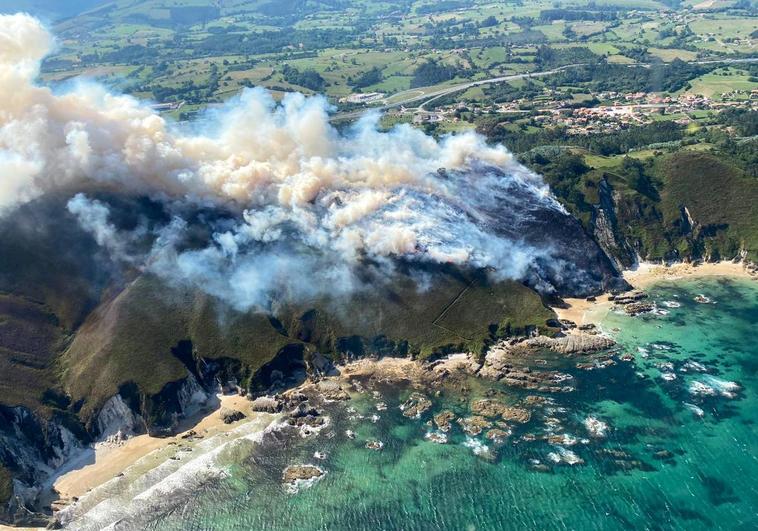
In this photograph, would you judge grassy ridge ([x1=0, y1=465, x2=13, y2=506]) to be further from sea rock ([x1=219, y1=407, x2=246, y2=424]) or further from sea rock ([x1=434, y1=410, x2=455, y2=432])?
sea rock ([x1=434, y1=410, x2=455, y2=432])

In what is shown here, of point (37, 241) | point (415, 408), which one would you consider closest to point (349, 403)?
point (415, 408)

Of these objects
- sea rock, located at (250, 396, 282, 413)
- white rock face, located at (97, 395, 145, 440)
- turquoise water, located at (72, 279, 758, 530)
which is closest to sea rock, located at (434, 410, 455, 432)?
turquoise water, located at (72, 279, 758, 530)

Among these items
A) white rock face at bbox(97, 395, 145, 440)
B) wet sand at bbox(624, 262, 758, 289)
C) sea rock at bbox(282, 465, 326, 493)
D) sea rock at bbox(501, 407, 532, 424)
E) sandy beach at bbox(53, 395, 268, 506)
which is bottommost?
wet sand at bbox(624, 262, 758, 289)

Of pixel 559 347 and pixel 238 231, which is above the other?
pixel 238 231

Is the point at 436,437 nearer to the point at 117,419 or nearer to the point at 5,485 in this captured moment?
the point at 117,419

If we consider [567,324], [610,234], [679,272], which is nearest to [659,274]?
[679,272]

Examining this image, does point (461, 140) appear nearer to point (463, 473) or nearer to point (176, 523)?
point (463, 473)
